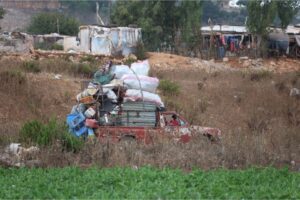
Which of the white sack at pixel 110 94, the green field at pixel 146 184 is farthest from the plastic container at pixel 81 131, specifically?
the green field at pixel 146 184

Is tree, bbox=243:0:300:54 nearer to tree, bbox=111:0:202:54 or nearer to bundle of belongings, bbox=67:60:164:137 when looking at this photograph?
tree, bbox=111:0:202:54

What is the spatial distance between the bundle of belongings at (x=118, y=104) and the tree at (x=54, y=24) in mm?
40889

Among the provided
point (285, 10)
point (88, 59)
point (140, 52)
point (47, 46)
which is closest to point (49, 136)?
point (88, 59)

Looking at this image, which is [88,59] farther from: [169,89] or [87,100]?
[87,100]

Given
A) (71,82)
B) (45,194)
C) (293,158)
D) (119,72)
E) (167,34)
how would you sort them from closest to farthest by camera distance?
(45,194), (293,158), (119,72), (71,82), (167,34)

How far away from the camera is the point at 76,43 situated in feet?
141

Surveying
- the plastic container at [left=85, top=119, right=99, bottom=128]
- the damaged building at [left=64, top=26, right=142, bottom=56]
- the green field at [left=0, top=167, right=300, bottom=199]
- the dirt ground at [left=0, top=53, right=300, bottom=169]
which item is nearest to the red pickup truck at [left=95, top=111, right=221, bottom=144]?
the plastic container at [left=85, top=119, right=99, bottom=128]

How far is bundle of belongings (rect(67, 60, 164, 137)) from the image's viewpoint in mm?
13234

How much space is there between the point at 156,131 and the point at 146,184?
4.64 meters

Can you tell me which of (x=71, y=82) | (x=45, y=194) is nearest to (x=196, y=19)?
(x=71, y=82)

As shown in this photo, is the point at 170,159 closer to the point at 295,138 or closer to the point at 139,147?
the point at 139,147

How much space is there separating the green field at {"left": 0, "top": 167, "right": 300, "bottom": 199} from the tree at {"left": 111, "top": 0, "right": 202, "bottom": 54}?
32.5m

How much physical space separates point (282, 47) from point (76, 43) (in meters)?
14.5

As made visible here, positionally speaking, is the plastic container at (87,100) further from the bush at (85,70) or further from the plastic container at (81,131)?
the bush at (85,70)
